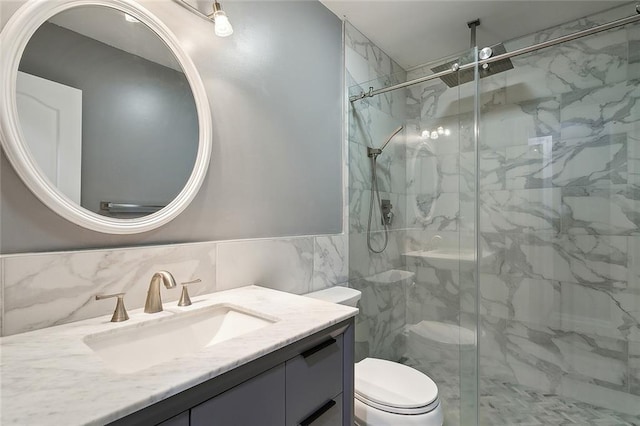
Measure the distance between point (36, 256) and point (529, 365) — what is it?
109 inches

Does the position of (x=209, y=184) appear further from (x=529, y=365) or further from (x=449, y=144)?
(x=529, y=365)

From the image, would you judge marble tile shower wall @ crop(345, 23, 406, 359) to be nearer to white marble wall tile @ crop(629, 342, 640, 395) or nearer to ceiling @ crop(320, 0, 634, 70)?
ceiling @ crop(320, 0, 634, 70)

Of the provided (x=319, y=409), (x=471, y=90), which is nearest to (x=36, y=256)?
(x=319, y=409)

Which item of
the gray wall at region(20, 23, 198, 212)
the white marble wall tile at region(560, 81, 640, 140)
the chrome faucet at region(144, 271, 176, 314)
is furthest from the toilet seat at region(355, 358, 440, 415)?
the white marble wall tile at region(560, 81, 640, 140)

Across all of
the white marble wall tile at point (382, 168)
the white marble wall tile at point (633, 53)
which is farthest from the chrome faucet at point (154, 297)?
the white marble wall tile at point (633, 53)

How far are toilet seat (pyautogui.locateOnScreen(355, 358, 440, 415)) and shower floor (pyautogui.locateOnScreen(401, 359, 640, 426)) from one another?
1.49 ft

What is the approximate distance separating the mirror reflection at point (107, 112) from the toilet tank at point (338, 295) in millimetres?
913

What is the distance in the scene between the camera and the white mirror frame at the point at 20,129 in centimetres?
81

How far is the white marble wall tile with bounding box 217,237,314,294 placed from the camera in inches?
50.9

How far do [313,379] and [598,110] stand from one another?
2.35m

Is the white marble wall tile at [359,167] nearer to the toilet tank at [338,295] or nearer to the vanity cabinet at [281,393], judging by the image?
the toilet tank at [338,295]

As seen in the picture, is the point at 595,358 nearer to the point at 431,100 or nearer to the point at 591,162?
the point at 591,162

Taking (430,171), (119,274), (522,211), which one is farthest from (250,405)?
(522,211)

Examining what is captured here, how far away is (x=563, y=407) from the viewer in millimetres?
1948
